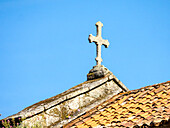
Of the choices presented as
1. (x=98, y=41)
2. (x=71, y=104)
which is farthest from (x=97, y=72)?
(x=71, y=104)

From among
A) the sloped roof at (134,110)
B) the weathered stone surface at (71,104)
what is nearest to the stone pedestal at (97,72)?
the weathered stone surface at (71,104)

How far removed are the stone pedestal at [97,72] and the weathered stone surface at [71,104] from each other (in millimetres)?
106

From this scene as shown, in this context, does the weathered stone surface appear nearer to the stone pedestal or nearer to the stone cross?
the stone pedestal

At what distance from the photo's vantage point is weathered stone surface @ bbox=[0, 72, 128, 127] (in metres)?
6.23

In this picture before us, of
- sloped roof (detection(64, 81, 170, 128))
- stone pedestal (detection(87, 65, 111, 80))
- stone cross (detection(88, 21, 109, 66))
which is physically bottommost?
sloped roof (detection(64, 81, 170, 128))

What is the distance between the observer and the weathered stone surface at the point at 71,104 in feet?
20.4

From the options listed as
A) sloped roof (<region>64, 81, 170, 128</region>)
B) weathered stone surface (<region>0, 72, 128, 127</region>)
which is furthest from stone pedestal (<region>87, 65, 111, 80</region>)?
sloped roof (<region>64, 81, 170, 128</region>)

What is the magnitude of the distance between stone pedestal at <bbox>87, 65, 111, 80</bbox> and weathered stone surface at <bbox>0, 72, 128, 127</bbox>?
106mm

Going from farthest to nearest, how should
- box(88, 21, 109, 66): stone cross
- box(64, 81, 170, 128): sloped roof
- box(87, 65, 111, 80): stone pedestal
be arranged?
box(88, 21, 109, 66): stone cross
box(87, 65, 111, 80): stone pedestal
box(64, 81, 170, 128): sloped roof

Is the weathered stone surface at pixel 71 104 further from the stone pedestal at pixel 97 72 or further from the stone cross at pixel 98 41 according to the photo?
the stone cross at pixel 98 41

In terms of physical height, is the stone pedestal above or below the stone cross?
below

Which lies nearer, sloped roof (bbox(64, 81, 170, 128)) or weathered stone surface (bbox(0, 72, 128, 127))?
sloped roof (bbox(64, 81, 170, 128))

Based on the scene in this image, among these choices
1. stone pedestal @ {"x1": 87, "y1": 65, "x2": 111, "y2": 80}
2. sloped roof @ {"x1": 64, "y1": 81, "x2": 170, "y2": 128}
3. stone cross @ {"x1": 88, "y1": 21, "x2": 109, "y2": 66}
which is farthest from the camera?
stone cross @ {"x1": 88, "y1": 21, "x2": 109, "y2": 66}

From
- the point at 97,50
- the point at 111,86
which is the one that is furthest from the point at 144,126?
the point at 97,50
